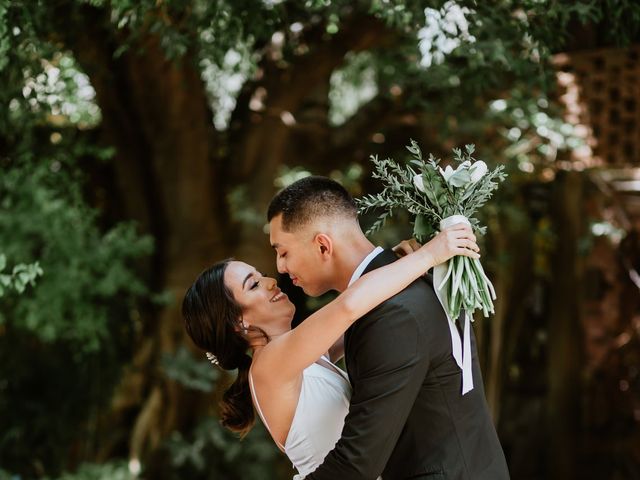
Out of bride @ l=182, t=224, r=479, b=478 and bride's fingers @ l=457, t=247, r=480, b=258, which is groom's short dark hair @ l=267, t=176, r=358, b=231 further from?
bride's fingers @ l=457, t=247, r=480, b=258

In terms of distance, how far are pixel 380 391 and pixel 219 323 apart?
666 millimetres

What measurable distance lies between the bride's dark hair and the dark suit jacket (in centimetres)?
44

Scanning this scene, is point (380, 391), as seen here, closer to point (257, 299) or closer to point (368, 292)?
point (368, 292)

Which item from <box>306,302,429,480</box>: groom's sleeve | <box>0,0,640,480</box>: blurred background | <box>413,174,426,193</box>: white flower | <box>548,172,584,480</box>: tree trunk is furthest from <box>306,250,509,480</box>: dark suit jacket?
<box>548,172,584,480</box>: tree trunk

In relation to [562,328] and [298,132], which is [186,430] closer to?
[298,132]

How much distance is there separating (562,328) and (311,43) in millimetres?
3023

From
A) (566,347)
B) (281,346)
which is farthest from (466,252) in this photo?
(566,347)

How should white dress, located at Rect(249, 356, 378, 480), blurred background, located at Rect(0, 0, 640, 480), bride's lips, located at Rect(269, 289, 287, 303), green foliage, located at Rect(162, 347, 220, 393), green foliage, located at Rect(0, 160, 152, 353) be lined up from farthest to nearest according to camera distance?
green foliage, located at Rect(162, 347, 220, 393), blurred background, located at Rect(0, 0, 640, 480), green foliage, located at Rect(0, 160, 152, 353), bride's lips, located at Rect(269, 289, 287, 303), white dress, located at Rect(249, 356, 378, 480)

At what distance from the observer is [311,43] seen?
5.43 m

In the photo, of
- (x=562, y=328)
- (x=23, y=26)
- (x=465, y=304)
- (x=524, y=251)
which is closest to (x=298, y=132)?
(x=524, y=251)

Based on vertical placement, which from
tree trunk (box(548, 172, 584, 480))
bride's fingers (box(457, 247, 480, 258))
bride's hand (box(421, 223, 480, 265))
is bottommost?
tree trunk (box(548, 172, 584, 480))

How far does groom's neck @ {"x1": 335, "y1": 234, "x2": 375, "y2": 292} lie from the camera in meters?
2.45

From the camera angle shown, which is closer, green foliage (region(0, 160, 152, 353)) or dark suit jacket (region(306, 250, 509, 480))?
dark suit jacket (region(306, 250, 509, 480))

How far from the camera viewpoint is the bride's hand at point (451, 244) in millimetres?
2217
